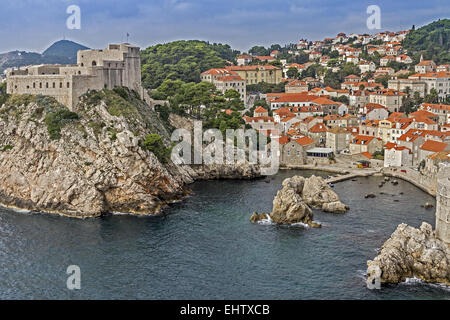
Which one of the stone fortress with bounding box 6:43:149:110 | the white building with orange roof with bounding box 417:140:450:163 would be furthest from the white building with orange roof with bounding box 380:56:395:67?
the stone fortress with bounding box 6:43:149:110

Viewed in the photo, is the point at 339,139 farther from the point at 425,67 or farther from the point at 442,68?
the point at 442,68

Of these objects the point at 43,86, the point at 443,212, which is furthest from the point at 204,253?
the point at 43,86

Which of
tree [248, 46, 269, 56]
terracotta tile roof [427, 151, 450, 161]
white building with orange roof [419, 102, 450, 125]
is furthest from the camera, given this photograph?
tree [248, 46, 269, 56]

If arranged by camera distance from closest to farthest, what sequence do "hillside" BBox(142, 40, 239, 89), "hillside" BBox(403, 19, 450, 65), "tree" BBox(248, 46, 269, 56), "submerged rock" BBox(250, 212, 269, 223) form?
1. "submerged rock" BBox(250, 212, 269, 223)
2. "hillside" BBox(142, 40, 239, 89)
3. "hillside" BBox(403, 19, 450, 65)
4. "tree" BBox(248, 46, 269, 56)

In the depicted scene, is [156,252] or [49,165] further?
[49,165]

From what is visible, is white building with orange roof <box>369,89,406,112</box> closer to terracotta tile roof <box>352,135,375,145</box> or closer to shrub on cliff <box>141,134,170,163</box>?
terracotta tile roof <box>352,135,375,145</box>

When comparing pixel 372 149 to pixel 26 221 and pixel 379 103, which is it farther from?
pixel 26 221
